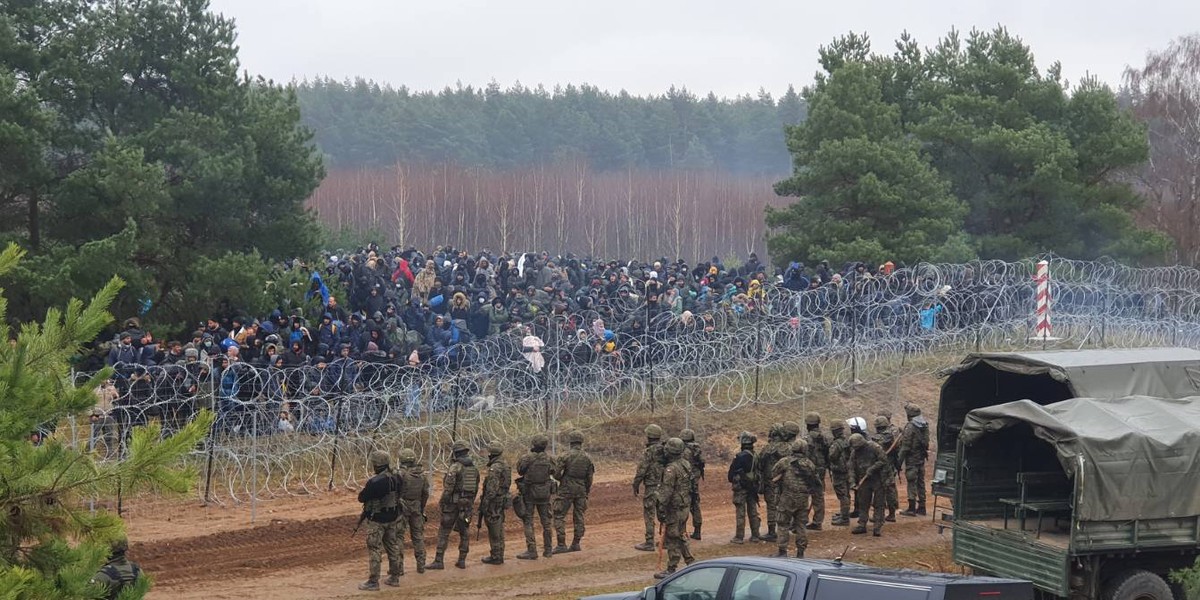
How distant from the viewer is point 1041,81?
35906mm

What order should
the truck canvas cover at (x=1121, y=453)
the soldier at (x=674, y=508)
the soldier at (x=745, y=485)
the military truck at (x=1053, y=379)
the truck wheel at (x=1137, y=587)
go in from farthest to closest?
the soldier at (x=745, y=485)
the soldier at (x=674, y=508)
the military truck at (x=1053, y=379)
the truck wheel at (x=1137, y=587)
the truck canvas cover at (x=1121, y=453)

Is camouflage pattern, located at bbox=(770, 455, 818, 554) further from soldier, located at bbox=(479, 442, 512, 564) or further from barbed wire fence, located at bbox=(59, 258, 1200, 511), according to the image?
barbed wire fence, located at bbox=(59, 258, 1200, 511)

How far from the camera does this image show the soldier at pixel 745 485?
52.6 ft

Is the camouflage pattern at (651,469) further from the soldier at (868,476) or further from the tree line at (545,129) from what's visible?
the tree line at (545,129)

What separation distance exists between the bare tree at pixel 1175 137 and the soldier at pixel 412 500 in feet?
121

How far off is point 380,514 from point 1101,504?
23.1 feet

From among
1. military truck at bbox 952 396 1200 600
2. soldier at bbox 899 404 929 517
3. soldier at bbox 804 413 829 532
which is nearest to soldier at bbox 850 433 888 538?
soldier at bbox 804 413 829 532

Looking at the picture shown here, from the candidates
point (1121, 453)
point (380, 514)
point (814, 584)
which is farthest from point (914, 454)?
point (814, 584)

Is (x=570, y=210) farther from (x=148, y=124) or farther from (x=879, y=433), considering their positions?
(x=879, y=433)

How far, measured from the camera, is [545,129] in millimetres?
87938

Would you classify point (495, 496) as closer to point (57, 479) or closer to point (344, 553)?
point (344, 553)

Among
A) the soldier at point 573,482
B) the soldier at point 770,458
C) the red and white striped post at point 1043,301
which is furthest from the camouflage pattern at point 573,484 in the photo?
the red and white striped post at point 1043,301

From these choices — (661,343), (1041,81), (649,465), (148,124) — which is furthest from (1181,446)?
(1041,81)

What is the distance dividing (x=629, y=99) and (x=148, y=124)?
73839 millimetres
